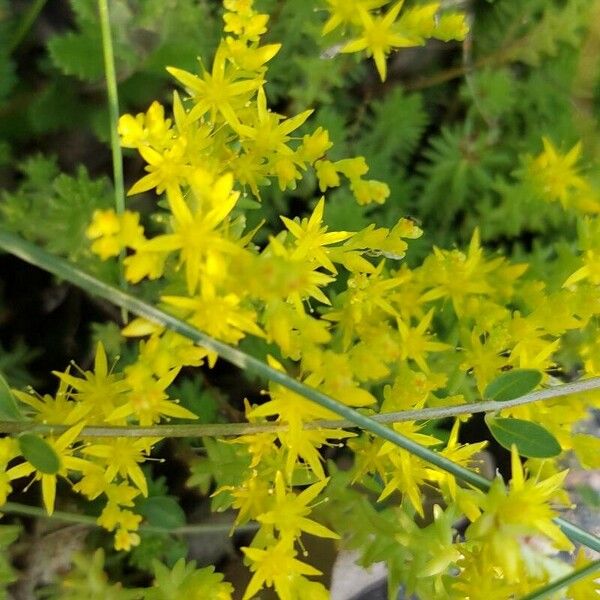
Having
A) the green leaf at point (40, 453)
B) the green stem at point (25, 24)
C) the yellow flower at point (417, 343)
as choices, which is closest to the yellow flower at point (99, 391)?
the green leaf at point (40, 453)

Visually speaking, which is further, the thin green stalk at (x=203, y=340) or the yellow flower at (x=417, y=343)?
the yellow flower at (x=417, y=343)

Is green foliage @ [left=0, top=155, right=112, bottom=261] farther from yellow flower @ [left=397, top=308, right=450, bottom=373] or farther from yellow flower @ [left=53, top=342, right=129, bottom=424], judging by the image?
yellow flower @ [left=397, top=308, right=450, bottom=373]

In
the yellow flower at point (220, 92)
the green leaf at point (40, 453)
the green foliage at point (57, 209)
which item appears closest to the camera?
the green leaf at point (40, 453)

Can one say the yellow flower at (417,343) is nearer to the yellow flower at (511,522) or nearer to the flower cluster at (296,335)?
the flower cluster at (296,335)

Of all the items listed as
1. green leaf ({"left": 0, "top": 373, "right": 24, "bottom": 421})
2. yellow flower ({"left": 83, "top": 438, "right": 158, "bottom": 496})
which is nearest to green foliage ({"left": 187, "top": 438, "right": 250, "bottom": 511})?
yellow flower ({"left": 83, "top": 438, "right": 158, "bottom": 496})

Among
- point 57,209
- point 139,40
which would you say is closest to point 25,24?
point 139,40

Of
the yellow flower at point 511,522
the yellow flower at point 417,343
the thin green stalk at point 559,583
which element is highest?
the yellow flower at point 417,343

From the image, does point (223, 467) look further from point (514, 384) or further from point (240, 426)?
point (514, 384)
